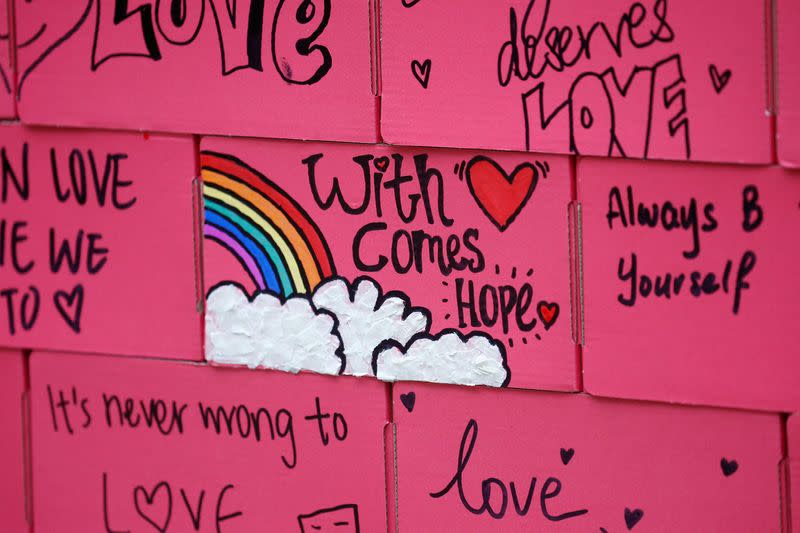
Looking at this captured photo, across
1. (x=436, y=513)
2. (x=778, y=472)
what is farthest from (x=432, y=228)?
(x=778, y=472)

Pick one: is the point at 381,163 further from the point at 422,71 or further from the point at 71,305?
the point at 71,305

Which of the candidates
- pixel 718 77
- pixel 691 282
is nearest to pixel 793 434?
pixel 691 282

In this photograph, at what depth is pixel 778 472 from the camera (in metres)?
1.30

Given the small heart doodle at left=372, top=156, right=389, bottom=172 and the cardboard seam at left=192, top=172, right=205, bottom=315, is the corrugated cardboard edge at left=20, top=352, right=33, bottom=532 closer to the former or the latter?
the cardboard seam at left=192, top=172, right=205, bottom=315

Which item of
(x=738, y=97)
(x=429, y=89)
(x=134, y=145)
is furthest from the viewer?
(x=134, y=145)

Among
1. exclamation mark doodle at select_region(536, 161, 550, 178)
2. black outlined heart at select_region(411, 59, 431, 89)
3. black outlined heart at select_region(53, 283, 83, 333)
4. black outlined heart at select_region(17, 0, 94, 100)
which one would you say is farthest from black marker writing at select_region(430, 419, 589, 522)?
black outlined heart at select_region(17, 0, 94, 100)

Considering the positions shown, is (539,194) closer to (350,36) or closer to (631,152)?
(631,152)

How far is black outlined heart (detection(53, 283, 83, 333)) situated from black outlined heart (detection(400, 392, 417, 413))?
51 cm

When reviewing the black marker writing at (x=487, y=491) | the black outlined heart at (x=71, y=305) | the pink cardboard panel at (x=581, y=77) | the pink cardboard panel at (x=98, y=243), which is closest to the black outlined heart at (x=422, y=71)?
the pink cardboard panel at (x=581, y=77)

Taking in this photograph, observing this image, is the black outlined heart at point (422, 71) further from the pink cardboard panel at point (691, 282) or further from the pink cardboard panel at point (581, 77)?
the pink cardboard panel at point (691, 282)

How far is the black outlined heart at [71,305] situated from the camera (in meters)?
1.55

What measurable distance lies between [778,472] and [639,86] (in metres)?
0.52

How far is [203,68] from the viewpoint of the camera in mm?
1446

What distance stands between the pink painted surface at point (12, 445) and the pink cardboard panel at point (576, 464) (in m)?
0.60
